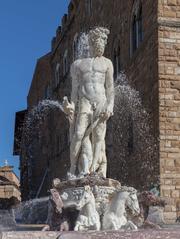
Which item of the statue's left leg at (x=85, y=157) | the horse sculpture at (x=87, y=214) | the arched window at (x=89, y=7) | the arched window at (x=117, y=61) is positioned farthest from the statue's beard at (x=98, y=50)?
the arched window at (x=89, y=7)

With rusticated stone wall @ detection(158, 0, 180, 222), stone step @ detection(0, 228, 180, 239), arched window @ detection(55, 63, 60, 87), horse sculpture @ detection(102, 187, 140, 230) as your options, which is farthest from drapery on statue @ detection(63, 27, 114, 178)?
arched window @ detection(55, 63, 60, 87)

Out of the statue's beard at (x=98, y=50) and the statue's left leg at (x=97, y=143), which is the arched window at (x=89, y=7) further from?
the statue's left leg at (x=97, y=143)

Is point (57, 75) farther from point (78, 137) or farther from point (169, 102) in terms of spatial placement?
point (78, 137)

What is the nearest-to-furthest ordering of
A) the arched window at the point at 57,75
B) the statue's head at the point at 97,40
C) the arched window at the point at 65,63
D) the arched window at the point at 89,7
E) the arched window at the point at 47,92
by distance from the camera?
the statue's head at the point at 97,40, the arched window at the point at 89,7, the arched window at the point at 65,63, the arched window at the point at 57,75, the arched window at the point at 47,92

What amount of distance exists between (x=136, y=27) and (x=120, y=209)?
10324 millimetres

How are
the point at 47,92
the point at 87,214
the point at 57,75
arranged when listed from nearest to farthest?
1. the point at 87,214
2. the point at 57,75
3. the point at 47,92

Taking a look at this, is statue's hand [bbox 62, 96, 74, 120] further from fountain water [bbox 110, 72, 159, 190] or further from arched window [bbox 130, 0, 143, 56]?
arched window [bbox 130, 0, 143, 56]

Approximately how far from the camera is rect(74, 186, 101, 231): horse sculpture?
423 inches

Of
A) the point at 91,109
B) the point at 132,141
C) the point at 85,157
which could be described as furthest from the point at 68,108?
the point at 132,141

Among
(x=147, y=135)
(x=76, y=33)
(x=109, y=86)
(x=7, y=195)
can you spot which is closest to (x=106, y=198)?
(x=109, y=86)

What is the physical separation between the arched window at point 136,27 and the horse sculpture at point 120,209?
933 cm

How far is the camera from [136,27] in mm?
20422

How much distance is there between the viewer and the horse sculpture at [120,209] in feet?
35.9

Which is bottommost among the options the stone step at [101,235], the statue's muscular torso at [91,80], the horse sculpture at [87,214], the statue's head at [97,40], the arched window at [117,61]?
the stone step at [101,235]
